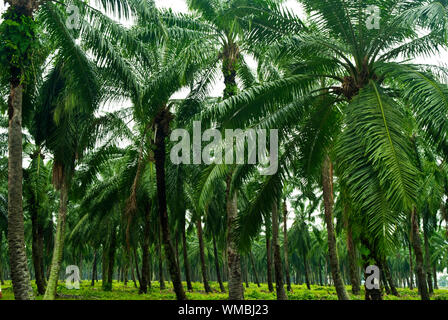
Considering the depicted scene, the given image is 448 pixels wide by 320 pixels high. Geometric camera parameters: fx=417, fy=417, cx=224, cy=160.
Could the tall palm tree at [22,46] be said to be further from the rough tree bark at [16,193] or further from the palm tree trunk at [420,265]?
the palm tree trunk at [420,265]

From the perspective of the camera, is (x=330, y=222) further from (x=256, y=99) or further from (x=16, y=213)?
(x=16, y=213)

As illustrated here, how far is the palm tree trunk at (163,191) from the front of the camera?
14703mm

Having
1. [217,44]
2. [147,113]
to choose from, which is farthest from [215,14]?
[147,113]

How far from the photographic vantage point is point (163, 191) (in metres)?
15.0

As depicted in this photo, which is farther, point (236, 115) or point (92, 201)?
point (92, 201)

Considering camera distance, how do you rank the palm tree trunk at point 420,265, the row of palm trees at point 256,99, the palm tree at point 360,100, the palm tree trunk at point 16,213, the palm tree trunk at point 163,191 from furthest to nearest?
the palm tree trunk at point 420,265 → the palm tree trunk at point 163,191 → the palm tree trunk at point 16,213 → the row of palm trees at point 256,99 → the palm tree at point 360,100

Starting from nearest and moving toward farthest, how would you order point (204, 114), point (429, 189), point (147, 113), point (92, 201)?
point (204, 114), point (147, 113), point (429, 189), point (92, 201)

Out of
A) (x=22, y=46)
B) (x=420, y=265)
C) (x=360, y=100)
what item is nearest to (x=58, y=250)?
(x=22, y=46)

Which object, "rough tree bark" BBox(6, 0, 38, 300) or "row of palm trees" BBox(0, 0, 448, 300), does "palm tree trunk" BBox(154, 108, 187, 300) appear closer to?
"row of palm trees" BBox(0, 0, 448, 300)

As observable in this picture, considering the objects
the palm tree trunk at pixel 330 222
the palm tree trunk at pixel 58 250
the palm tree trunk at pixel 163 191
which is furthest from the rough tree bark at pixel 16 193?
the palm tree trunk at pixel 330 222

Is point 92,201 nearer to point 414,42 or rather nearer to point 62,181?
point 62,181

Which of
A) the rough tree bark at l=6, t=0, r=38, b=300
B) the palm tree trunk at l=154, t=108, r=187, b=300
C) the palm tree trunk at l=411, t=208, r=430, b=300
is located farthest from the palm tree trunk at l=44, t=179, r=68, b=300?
the palm tree trunk at l=411, t=208, r=430, b=300

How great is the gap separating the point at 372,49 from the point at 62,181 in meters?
10.4

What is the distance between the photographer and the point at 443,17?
764 cm
